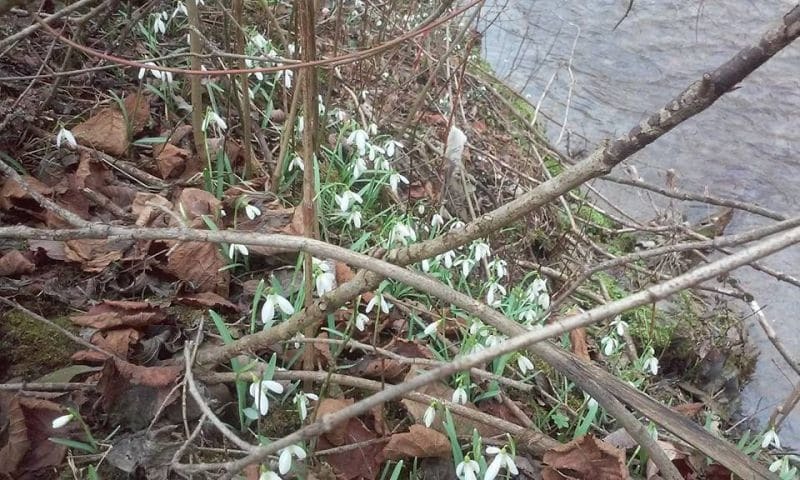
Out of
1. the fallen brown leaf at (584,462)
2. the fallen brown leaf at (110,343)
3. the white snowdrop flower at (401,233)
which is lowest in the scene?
the fallen brown leaf at (584,462)

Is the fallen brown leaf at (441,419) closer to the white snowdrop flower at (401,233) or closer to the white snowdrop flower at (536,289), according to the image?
the white snowdrop flower at (401,233)

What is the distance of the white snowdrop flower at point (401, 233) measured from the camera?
2.39m

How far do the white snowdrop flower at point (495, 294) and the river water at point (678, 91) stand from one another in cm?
154

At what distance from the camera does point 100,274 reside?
6.72ft

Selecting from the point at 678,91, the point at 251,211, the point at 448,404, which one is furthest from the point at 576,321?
the point at 678,91

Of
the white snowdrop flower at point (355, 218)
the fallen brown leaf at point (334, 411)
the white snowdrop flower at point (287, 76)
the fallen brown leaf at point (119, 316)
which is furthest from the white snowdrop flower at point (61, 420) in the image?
the white snowdrop flower at point (287, 76)

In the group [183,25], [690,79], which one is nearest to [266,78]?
[183,25]

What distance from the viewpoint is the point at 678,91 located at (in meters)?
5.13

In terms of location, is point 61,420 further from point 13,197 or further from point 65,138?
point 65,138

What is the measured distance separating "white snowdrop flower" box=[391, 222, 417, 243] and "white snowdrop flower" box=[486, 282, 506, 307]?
35cm

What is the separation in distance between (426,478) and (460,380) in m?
0.30

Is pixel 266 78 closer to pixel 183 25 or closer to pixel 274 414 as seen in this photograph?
pixel 183 25

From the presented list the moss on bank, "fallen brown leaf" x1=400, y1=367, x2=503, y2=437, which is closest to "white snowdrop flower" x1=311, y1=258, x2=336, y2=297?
"fallen brown leaf" x1=400, y1=367, x2=503, y2=437

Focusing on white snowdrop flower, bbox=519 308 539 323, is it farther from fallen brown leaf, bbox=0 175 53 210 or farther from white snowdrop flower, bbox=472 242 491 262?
fallen brown leaf, bbox=0 175 53 210
